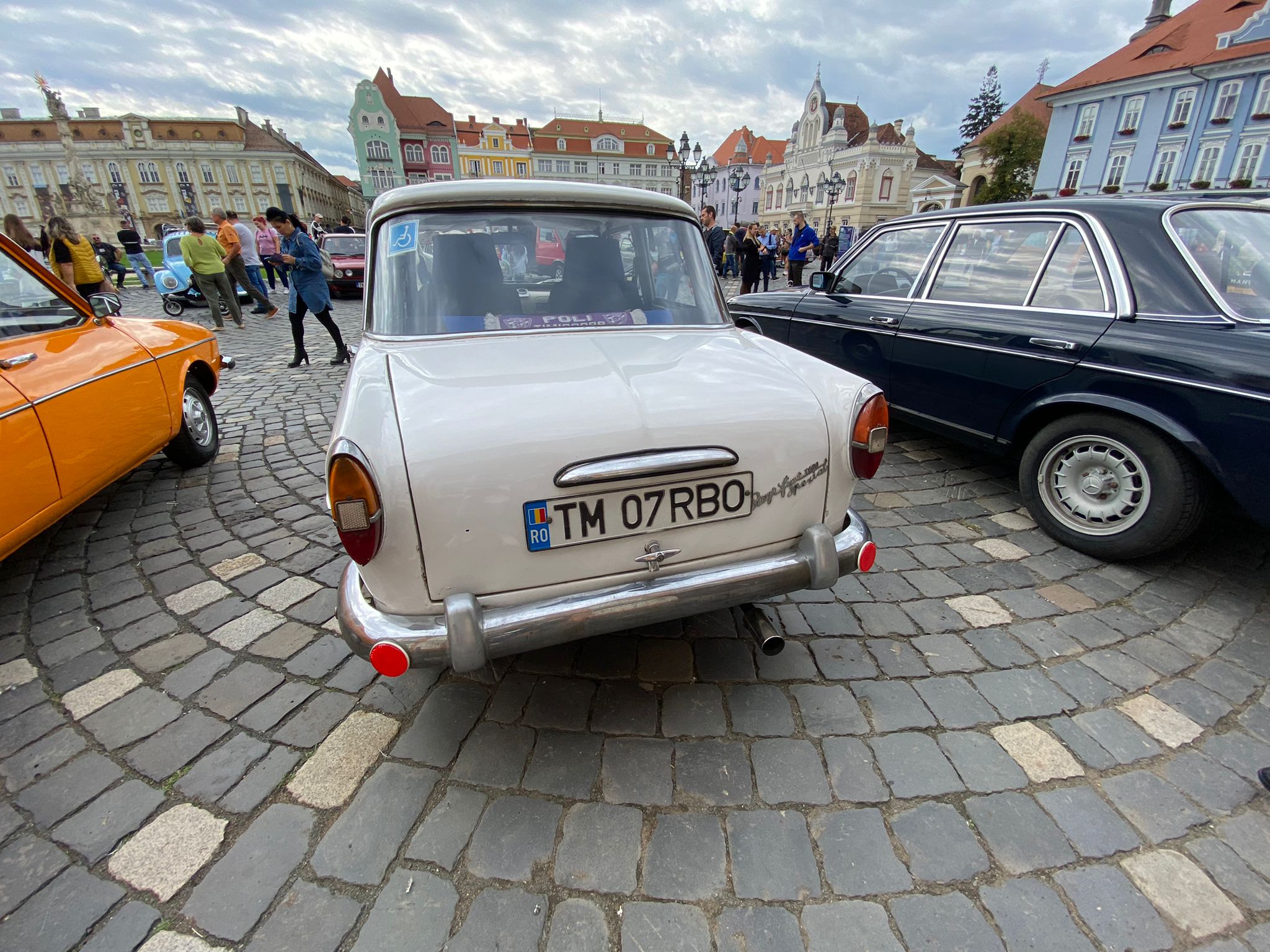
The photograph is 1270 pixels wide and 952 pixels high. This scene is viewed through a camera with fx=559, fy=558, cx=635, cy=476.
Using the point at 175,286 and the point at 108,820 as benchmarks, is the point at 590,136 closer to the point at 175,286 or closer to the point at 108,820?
the point at 175,286

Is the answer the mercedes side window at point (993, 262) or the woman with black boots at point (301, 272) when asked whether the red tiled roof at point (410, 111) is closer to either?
the woman with black boots at point (301, 272)

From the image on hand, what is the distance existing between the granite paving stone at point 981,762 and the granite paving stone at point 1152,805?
0.27 metres

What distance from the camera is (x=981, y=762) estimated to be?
6.40 ft

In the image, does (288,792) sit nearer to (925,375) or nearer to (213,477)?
(213,477)

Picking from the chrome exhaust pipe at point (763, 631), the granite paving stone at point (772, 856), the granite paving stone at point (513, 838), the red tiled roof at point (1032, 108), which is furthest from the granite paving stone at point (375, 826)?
the red tiled roof at point (1032, 108)

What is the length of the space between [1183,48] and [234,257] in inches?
2097

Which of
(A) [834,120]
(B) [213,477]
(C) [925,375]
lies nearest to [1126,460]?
(C) [925,375]

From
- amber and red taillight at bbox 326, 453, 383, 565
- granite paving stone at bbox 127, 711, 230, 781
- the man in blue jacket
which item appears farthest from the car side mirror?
the man in blue jacket

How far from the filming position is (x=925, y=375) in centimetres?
399

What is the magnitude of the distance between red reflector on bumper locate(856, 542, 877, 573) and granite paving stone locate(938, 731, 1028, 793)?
26.2 inches

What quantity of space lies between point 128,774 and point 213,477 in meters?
3.01

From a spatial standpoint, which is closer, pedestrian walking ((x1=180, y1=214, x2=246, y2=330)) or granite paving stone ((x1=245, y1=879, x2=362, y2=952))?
granite paving stone ((x1=245, y1=879, x2=362, y2=952))

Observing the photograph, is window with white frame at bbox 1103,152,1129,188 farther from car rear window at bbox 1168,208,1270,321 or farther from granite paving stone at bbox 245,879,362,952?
granite paving stone at bbox 245,879,362,952

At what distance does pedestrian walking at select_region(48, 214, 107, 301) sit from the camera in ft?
24.7
